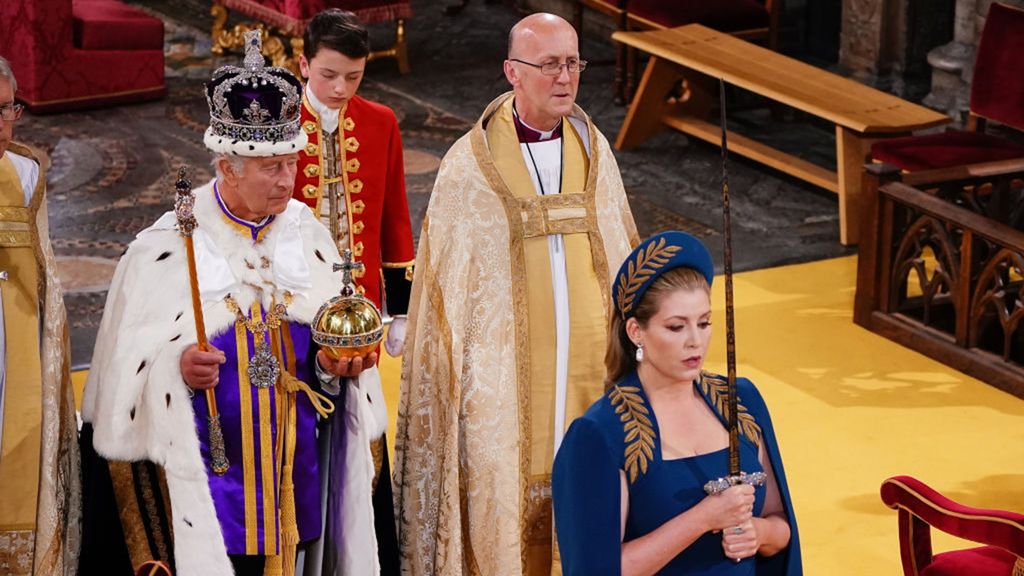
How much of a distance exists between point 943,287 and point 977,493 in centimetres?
199

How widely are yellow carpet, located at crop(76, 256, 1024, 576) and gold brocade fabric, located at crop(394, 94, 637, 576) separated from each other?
1.34 metres

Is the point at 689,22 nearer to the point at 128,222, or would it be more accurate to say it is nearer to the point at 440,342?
the point at 128,222

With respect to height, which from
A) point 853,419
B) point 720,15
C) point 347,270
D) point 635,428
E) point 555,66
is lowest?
point 853,419

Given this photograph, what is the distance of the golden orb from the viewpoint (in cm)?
414


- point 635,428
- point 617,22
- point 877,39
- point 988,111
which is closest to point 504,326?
point 635,428

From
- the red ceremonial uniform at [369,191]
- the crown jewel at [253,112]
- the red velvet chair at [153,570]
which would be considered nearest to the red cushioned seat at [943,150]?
the red ceremonial uniform at [369,191]

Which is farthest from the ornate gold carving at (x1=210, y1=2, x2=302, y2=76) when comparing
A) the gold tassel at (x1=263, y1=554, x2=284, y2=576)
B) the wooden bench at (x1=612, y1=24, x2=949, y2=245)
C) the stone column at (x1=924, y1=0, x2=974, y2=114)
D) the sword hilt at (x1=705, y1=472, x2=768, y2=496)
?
the sword hilt at (x1=705, y1=472, x2=768, y2=496)

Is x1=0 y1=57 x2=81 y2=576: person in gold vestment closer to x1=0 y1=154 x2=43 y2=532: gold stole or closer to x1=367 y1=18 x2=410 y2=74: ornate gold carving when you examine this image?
x1=0 y1=154 x2=43 y2=532: gold stole

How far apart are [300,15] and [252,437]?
8.29 m

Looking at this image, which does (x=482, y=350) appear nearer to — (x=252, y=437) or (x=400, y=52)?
(x=252, y=437)

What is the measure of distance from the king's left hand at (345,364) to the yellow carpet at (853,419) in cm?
218

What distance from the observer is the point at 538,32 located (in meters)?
4.85

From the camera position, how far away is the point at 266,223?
14.4 feet

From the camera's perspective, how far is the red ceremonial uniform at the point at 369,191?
5.41 metres
